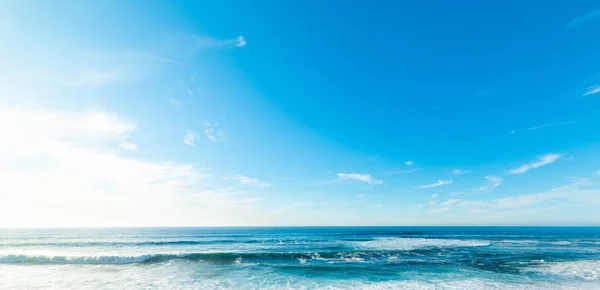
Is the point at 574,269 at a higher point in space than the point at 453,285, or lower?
higher

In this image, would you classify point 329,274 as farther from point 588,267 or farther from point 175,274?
point 588,267

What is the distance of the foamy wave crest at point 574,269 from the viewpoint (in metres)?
18.7

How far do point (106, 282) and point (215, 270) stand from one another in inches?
281

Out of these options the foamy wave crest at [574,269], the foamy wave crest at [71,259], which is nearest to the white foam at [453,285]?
the foamy wave crest at [574,269]

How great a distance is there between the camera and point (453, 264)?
2370 cm

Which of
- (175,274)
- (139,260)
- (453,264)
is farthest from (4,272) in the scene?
(453,264)

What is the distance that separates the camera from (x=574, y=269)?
21.0 m

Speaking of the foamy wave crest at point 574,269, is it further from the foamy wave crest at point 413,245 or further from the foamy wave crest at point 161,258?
the foamy wave crest at point 413,245

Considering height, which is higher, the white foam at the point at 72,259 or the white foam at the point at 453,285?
the white foam at the point at 453,285

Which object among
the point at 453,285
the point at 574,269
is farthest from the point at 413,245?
the point at 453,285

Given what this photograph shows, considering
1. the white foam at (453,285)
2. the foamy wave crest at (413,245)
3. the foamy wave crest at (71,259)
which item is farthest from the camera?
the foamy wave crest at (413,245)

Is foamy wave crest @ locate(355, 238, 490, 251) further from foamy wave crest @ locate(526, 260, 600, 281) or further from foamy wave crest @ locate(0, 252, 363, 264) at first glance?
foamy wave crest @ locate(526, 260, 600, 281)

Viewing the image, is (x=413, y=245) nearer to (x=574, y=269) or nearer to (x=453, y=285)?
(x=574, y=269)

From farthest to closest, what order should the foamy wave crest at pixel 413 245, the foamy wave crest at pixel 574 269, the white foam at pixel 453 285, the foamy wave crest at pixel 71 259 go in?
the foamy wave crest at pixel 413 245, the foamy wave crest at pixel 71 259, the foamy wave crest at pixel 574 269, the white foam at pixel 453 285
